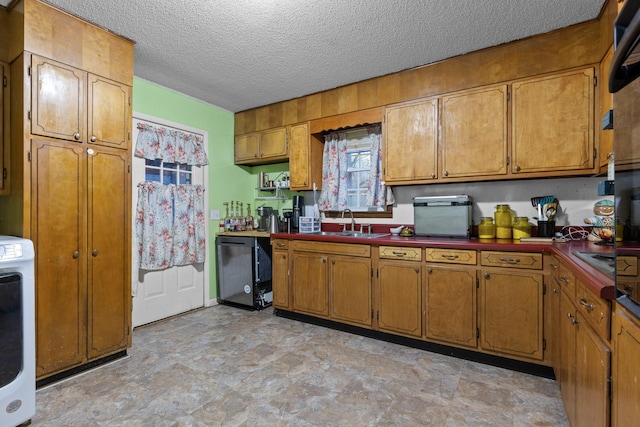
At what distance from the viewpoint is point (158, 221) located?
3410 millimetres

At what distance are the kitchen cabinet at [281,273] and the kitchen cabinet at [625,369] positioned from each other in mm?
2757

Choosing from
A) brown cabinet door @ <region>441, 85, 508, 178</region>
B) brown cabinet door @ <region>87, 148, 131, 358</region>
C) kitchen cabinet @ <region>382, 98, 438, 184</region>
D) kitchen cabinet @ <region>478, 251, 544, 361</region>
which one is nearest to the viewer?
kitchen cabinet @ <region>478, 251, 544, 361</region>

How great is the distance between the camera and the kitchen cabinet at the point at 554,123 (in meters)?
2.35

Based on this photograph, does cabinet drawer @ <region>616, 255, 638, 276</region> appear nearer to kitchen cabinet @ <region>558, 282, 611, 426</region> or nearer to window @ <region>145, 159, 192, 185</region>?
kitchen cabinet @ <region>558, 282, 611, 426</region>

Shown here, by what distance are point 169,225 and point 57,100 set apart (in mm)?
1599

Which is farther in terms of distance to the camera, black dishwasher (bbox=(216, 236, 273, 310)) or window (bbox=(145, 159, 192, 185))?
black dishwasher (bbox=(216, 236, 273, 310))

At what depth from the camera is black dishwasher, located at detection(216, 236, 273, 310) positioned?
3703 mm

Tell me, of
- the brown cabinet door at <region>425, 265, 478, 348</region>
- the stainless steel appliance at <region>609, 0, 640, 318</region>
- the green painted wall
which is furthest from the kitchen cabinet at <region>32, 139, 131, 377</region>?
the stainless steel appliance at <region>609, 0, 640, 318</region>

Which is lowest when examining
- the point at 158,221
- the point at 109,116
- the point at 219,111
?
the point at 158,221

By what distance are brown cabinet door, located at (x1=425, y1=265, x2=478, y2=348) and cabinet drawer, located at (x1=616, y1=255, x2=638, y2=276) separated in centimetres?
159

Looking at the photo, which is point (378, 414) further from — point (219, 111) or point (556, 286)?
point (219, 111)

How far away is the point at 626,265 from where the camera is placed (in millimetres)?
888

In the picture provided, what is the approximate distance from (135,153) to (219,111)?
1.29 m

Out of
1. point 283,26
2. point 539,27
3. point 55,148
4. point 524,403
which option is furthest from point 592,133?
point 55,148
